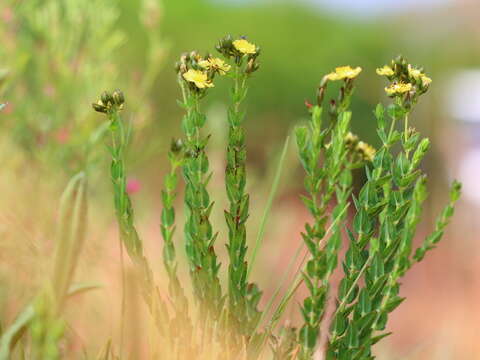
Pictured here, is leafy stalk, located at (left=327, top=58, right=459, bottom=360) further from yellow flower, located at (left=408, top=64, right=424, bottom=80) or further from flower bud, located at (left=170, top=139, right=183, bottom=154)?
flower bud, located at (left=170, top=139, right=183, bottom=154)

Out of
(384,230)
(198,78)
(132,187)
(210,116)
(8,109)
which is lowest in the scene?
(384,230)

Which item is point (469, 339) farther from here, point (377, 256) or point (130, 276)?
point (130, 276)

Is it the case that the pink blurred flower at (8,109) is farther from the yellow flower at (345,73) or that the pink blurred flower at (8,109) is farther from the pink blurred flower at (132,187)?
the yellow flower at (345,73)

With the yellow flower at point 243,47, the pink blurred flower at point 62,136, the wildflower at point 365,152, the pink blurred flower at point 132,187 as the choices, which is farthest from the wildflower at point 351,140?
the pink blurred flower at point 62,136

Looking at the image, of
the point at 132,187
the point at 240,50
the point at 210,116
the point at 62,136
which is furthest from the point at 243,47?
the point at 210,116

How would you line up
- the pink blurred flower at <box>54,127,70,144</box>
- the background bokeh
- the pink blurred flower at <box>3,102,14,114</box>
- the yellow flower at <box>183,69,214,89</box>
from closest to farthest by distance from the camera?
1. the yellow flower at <box>183,69,214,89</box>
2. the background bokeh
3. the pink blurred flower at <box>3,102,14,114</box>
4. the pink blurred flower at <box>54,127,70,144</box>

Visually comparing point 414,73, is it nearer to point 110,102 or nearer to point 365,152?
point 365,152

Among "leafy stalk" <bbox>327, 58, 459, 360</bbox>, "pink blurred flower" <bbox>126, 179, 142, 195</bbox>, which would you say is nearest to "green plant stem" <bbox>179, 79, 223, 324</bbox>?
"leafy stalk" <bbox>327, 58, 459, 360</bbox>
